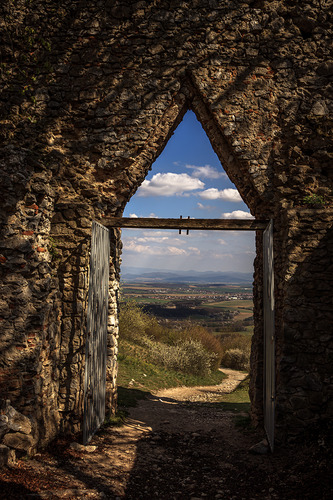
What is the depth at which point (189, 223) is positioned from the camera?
22.3 feet

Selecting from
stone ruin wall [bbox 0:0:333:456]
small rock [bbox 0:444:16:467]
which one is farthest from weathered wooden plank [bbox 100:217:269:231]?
small rock [bbox 0:444:16:467]

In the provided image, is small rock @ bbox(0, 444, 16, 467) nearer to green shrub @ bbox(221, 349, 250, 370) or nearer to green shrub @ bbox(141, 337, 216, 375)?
green shrub @ bbox(141, 337, 216, 375)

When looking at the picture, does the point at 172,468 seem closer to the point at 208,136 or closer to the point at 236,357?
the point at 208,136

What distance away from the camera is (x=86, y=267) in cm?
665

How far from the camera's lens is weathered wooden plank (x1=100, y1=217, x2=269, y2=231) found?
6.67 metres

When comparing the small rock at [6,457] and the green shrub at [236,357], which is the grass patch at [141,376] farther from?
the small rock at [6,457]

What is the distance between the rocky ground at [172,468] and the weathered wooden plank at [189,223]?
3578 mm

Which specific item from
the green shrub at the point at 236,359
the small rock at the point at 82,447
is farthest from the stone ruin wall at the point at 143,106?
the green shrub at the point at 236,359

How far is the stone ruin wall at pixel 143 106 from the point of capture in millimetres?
6617

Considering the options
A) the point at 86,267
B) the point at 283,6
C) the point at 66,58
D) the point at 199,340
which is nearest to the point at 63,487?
the point at 86,267

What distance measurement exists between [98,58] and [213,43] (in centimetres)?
223

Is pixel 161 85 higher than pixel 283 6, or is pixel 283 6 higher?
pixel 283 6

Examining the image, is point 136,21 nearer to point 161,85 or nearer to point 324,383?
point 161,85

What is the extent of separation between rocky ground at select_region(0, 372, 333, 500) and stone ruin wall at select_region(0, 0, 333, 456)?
2.62 ft
